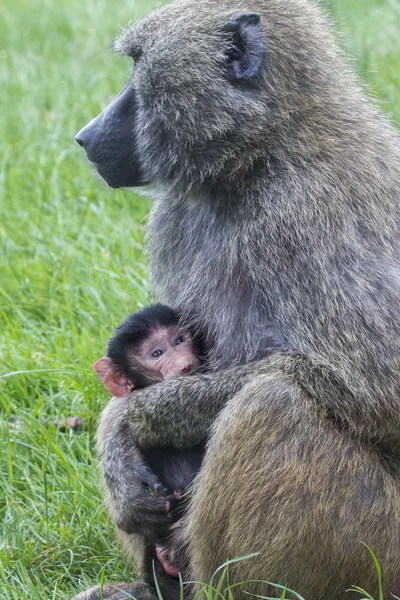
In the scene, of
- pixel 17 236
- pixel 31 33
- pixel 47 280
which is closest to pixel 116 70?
pixel 31 33

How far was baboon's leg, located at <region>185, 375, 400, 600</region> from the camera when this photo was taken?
293cm

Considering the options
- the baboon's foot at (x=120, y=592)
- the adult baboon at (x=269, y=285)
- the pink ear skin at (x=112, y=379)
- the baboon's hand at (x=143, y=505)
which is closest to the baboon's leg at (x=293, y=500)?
the adult baboon at (x=269, y=285)

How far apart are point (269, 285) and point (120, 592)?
112 cm

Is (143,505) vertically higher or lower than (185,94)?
lower

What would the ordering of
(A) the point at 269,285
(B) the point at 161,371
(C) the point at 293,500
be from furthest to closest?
(B) the point at 161,371
(A) the point at 269,285
(C) the point at 293,500

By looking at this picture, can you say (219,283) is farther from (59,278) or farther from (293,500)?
(59,278)

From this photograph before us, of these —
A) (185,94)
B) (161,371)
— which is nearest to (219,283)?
(161,371)

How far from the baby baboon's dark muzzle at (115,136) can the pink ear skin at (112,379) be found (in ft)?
2.21

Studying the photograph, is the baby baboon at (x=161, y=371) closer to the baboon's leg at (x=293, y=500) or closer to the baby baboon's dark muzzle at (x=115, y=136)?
the baboon's leg at (x=293, y=500)

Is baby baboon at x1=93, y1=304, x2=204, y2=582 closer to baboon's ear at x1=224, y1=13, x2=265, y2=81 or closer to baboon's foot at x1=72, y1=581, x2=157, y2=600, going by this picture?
baboon's foot at x1=72, y1=581, x2=157, y2=600

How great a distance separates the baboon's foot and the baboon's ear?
1.69 m

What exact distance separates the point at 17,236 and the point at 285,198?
2.67 meters

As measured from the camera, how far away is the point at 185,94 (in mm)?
3346

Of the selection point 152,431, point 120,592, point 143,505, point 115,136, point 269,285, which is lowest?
point 120,592
